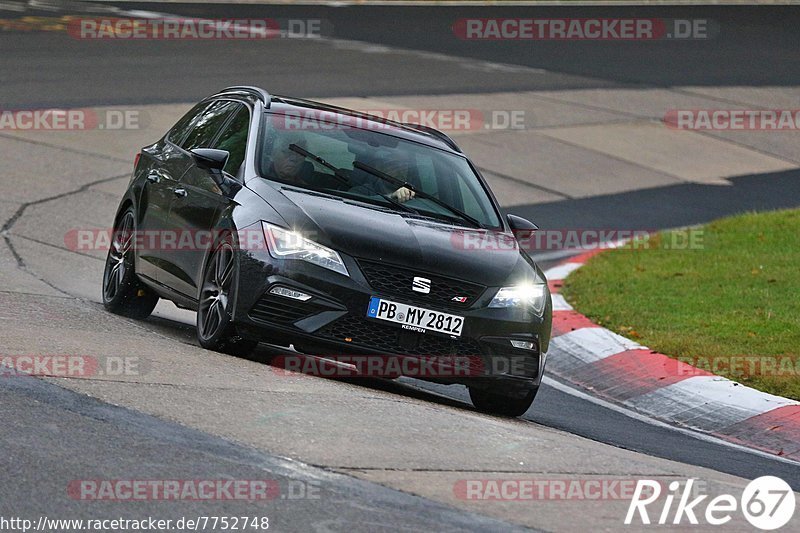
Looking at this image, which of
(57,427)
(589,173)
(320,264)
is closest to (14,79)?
(589,173)

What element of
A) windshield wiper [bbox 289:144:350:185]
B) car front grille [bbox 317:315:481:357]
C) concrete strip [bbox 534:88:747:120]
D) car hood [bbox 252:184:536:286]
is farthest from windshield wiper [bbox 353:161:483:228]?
concrete strip [bbox 534:88:747:120]

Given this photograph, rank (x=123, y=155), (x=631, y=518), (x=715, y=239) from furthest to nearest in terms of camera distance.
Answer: (x=123, y=155) < (x=715, y=239) < (x=631, y=518)

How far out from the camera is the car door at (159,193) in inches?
371

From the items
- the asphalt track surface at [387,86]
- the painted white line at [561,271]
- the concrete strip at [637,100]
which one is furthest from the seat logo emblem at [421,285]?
the concrete strip at [637,100]

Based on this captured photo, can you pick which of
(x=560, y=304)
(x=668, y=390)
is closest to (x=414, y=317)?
(x=668, y=390)

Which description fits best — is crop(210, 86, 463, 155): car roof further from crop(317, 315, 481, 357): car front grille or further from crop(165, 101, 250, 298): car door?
crop(317, 315, 481, 357): car front grille

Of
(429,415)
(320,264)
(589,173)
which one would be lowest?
(589,173)

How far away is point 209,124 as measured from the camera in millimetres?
9867

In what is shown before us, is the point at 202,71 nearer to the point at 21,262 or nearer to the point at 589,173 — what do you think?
the point at 589,173

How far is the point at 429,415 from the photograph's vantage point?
7.16 meters

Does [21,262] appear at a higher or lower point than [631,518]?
lower

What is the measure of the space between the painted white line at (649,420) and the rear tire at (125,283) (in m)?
2.90

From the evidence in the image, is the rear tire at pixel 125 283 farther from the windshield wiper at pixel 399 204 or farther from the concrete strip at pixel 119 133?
the concrete strip at pixel 119 133

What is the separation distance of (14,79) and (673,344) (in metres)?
13.0
